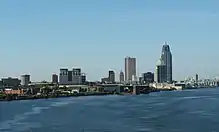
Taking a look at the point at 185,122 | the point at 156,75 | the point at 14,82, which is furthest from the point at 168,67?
the point at 185,122

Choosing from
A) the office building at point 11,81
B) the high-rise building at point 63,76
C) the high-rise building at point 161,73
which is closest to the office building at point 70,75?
the high-rise building at point 63,76

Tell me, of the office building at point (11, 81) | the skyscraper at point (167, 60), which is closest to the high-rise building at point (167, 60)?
the skyscraper at point (167, 60)

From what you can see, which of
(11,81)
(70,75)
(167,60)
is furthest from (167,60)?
(11,81)

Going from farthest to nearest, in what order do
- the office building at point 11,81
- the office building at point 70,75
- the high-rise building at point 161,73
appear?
1. the high-rise building at point 161,73
2. the office building at point 70,75
3. the office building at point 11,81

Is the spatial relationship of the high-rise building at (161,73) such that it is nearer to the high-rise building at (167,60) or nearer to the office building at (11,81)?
the high-rise building at (167,60)

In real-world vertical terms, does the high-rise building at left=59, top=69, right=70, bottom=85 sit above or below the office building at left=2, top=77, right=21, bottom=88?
above

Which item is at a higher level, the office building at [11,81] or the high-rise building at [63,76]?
the high-rise building at [63,76]

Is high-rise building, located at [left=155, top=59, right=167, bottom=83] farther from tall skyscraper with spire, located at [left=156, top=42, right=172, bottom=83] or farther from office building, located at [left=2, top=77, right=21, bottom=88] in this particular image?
office building, located at [left=2, top=77, right=21, bottom=88]

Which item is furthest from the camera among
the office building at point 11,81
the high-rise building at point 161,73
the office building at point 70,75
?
the high-rise building at point 161,73

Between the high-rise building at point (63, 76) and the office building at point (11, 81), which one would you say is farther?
the high-rise building at point (63, 76)

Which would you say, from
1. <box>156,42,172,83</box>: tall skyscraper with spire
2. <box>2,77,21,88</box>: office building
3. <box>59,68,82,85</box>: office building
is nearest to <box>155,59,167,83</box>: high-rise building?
<box>156,42,172,83</box>: tall skyscraper with spire

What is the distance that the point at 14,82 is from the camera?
130875 millimetres

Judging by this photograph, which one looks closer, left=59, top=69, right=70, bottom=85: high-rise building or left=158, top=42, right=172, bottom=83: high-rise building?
left=59, top=69, right=70, bottom=85: high-rise building

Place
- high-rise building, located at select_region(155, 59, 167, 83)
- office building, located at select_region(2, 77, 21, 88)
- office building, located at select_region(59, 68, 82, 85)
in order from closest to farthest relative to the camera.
A: office building, located at select_region(2, 77, 21, 88), office building, located at select_region(59, 68, 82, 85), high-rise building, located at select_region(155, 59, 167, 83)
